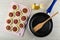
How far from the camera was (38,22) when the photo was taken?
0.88 metres

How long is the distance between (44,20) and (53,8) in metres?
0.08

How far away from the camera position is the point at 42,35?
881 millimetres

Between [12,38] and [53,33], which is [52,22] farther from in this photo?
[12,38]

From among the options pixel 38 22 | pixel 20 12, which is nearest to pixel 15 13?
pixel 20 12

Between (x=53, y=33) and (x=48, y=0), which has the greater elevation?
(x=48, y=0)

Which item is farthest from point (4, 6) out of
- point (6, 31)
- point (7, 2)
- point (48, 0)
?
point (48, 0)

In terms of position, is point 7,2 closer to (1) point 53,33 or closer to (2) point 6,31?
(2) point 6,31

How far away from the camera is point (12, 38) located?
34.7 inches

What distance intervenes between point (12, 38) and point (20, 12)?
0.14 meters

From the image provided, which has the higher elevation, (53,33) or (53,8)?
(53,8)

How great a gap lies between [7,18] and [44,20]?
19 cm

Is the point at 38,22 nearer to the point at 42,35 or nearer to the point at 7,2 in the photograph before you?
the point at 42,35

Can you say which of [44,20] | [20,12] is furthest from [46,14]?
[20,12]

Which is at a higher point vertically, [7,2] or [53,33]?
[7,2]
